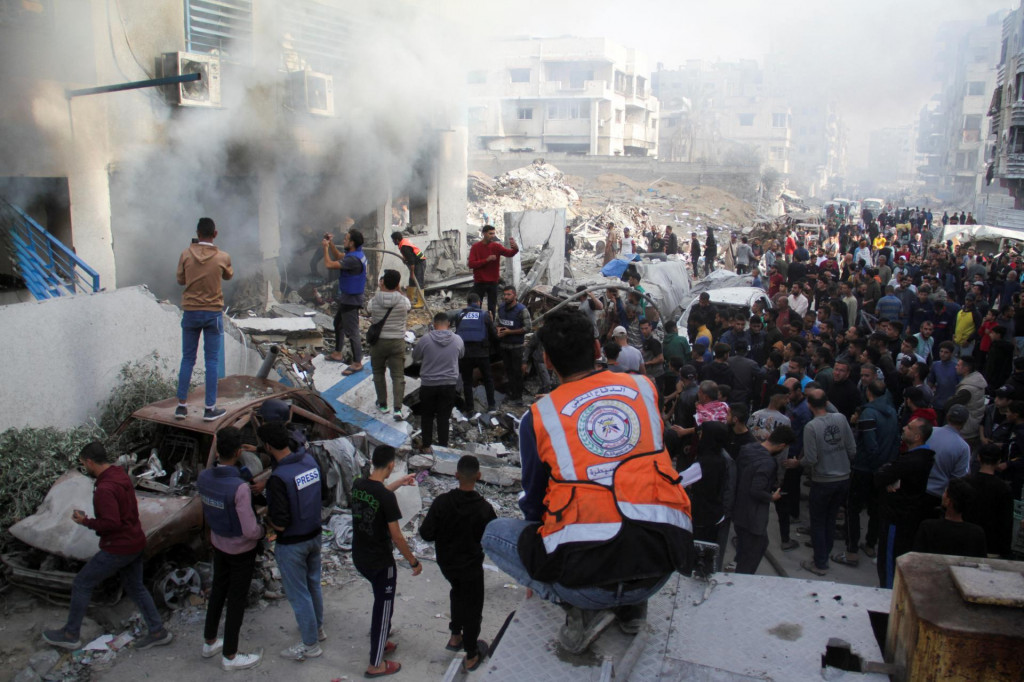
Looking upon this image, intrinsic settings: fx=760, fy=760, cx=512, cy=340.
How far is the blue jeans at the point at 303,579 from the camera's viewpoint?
4438 millimetres

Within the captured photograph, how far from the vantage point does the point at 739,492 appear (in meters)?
5.28

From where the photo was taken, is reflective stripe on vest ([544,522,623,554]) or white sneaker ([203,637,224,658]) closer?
reflective stripe on vest ([544,522,623,554])

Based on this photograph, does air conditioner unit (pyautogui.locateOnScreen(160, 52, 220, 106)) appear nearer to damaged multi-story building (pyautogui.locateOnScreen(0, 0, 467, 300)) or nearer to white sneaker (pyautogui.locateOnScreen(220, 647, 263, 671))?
damaged multi-story building (pyautogui.locateOnScreen(0, 0, 467, 300))

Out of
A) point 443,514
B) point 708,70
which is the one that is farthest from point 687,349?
point 708,70

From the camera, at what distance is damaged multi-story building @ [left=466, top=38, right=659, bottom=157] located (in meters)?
52.6

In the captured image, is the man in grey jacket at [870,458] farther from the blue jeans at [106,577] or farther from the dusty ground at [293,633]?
the blue jeans at [106,577]

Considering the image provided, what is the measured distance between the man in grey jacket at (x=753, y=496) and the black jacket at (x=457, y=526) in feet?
6.43

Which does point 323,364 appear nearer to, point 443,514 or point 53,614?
point 53,614

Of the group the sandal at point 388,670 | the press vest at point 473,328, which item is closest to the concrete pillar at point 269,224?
the press vest at point 473,328

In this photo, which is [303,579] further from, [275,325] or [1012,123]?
[1012,123]

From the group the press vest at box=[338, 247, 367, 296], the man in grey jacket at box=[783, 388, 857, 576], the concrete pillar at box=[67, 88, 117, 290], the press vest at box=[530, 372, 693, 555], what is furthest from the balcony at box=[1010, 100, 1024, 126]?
the press vest at box=[530, 372, 693, 555]

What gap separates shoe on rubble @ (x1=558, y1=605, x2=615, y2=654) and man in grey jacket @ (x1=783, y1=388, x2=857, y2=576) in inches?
151

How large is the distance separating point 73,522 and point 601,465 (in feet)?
14.8

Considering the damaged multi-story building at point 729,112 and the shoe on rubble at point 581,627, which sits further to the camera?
the damaged multi-story building at point 729,112
